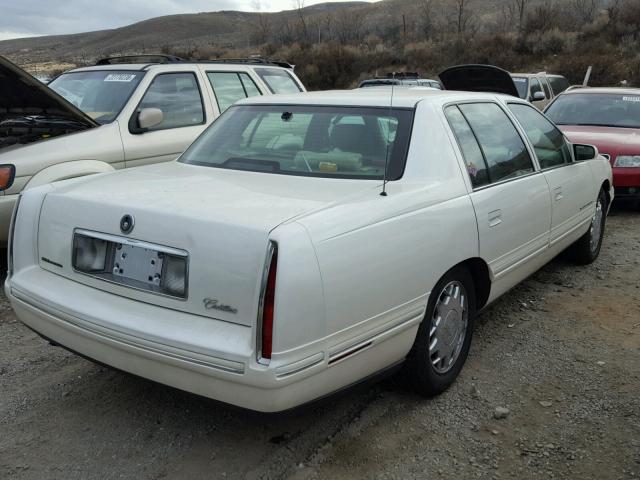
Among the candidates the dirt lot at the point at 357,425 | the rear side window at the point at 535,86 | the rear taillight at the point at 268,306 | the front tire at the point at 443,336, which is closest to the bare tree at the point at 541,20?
the rear side window at the point at 535,86

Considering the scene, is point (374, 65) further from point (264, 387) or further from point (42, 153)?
point (264, 387)

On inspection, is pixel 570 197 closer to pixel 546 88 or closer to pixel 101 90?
pixel 101 90

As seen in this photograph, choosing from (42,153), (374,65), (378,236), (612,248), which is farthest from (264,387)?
(374,65)

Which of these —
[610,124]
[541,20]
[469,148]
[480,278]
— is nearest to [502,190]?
[469,148]

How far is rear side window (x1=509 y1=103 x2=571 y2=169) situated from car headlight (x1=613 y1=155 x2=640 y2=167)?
118 inches

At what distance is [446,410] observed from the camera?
316 centimetres

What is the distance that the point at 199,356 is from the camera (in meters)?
2.33

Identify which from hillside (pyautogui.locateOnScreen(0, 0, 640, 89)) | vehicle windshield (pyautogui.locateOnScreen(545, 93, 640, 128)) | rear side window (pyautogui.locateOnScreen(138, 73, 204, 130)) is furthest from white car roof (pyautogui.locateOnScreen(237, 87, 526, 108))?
hillside (pyautogui.locateOnScreen(0, 0, 640, 89))

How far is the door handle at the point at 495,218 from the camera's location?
345cm

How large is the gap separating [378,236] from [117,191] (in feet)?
4.06

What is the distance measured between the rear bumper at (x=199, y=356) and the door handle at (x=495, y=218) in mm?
941

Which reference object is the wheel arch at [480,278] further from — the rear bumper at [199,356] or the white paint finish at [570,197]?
the white paint finish at [570,197]

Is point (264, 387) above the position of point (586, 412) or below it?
above

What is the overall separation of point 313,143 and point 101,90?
12.2 feet
